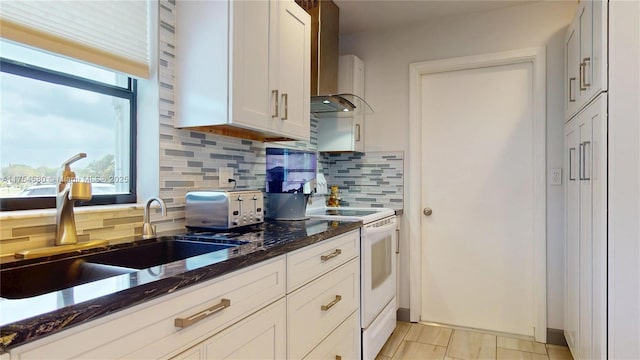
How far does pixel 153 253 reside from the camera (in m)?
1.47

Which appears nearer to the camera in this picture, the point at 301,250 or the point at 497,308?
the point at 301,250

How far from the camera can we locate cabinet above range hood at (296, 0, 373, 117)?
2.48 meters

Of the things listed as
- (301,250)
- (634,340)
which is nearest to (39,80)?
(301,250)

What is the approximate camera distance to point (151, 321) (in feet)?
2.83

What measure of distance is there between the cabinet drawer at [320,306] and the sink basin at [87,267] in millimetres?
371

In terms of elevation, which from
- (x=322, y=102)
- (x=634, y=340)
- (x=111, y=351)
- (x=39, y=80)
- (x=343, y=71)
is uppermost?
(x=343, y=71)

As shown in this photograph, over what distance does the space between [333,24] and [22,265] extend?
2293mm

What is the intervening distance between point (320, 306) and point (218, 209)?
0.61m

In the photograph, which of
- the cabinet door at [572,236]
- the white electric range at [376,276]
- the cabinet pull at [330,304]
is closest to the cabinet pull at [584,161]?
the cabinet door at [572,236]

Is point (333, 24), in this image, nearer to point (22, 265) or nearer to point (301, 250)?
point (301, 250)

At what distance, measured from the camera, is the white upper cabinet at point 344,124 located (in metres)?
2.96

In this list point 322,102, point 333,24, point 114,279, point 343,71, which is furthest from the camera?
point 343,71

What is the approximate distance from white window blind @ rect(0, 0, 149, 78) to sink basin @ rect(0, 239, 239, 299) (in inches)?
27.7

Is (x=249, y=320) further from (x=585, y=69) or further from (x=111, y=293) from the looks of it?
(x=585, y=69)
